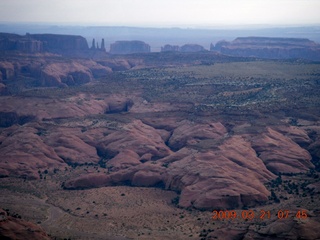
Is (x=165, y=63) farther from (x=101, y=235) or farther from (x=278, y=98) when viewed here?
(x=101, y=235)

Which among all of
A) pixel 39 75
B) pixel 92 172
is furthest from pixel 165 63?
pixel 92 172

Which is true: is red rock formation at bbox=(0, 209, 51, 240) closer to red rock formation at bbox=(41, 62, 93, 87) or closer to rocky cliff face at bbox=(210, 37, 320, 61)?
red rock formation at bbox=(41, 62, 93, 87)

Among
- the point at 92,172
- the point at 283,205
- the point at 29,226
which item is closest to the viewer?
the point at 29,226
